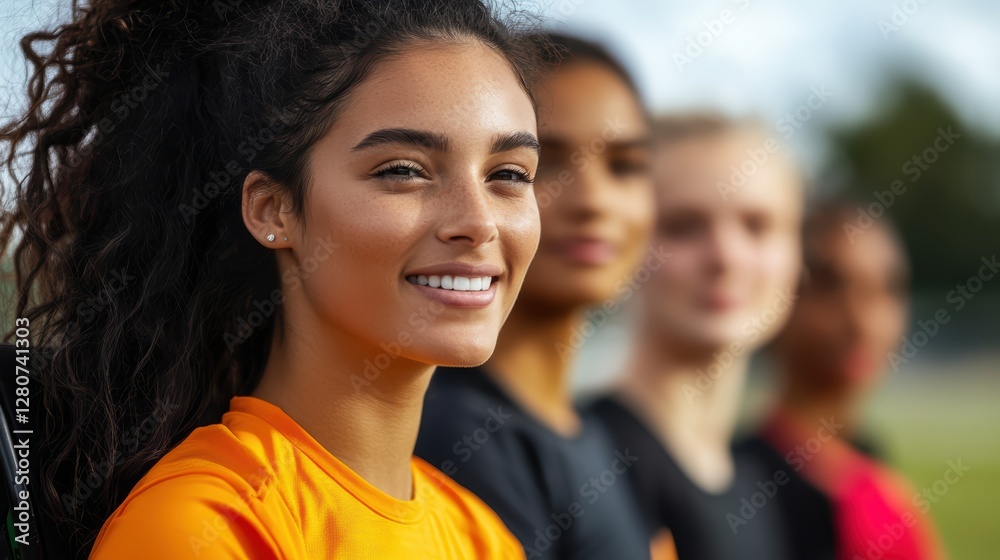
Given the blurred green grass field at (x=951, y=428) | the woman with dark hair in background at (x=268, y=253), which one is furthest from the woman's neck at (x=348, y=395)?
the blurred green grass field at (x=951, y=428)

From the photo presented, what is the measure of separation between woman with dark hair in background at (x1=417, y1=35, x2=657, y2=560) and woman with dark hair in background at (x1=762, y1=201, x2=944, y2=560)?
0.87m

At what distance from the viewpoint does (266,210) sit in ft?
4.00

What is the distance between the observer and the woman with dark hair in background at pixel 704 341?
220cm

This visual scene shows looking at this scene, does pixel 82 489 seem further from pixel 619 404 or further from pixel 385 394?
pixel 619 404

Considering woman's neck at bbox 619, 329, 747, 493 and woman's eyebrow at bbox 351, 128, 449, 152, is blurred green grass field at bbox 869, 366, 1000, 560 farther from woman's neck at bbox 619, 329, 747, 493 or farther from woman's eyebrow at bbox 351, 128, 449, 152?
woman's eyebrow at bbox 351, 128, 449, 152

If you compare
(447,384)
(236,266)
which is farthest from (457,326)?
(447,384)

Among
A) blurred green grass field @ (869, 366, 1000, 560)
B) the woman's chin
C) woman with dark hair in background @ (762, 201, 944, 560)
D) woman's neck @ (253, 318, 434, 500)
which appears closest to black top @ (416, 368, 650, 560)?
woman's neck @ (253, 318, 434, 500)

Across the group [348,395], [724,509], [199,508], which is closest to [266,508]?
[199,508]

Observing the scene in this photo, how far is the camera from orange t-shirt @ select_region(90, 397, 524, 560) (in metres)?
1.00

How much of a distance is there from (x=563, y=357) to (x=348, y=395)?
83cm

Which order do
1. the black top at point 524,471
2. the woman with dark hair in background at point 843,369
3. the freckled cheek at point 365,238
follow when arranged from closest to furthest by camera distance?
the freckled cheek at point 365,238, the black top at point 524,471, the woman with dark hair in background at point 843,369

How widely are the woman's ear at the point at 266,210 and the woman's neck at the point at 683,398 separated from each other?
4.06ft

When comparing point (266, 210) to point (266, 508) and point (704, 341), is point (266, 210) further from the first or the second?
point (704, 341)

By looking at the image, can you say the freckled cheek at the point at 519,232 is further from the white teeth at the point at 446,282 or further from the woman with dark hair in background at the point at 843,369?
the woman with dark hair in background at the point at 843,369
